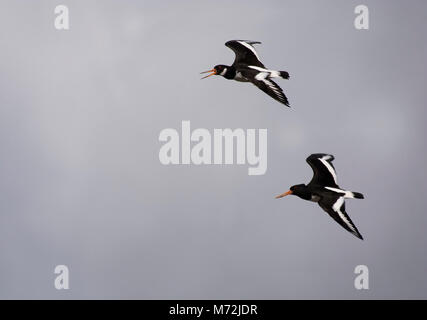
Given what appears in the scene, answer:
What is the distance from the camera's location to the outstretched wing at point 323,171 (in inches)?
306

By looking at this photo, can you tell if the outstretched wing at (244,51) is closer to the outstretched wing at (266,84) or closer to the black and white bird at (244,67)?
the black and white bird at (244,67)

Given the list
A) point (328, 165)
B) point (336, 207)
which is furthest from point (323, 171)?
point (336, 207)

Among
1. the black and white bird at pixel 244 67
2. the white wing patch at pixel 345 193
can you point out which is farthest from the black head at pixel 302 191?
the black and white bird at pixel 244 67

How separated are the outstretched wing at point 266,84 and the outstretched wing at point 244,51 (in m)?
0.20

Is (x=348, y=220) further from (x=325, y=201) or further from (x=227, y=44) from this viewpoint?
(x=227, y=44)

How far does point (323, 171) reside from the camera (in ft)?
25.6

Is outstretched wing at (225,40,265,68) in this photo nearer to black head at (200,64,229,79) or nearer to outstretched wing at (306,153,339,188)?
black head at (200,64,229,79)

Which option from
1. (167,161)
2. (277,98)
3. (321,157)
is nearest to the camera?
(277,98)

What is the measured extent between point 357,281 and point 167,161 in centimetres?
354

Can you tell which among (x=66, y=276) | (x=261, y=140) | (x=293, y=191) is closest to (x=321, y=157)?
(x=293, y=191)

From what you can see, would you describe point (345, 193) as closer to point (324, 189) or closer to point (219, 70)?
point (324, 189)

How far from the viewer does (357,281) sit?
9773 millimetres

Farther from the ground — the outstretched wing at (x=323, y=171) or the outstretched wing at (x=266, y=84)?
the outstretched wing at (x=266, y=84)

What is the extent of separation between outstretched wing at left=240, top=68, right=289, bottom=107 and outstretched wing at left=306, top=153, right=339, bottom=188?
3.26 feet
